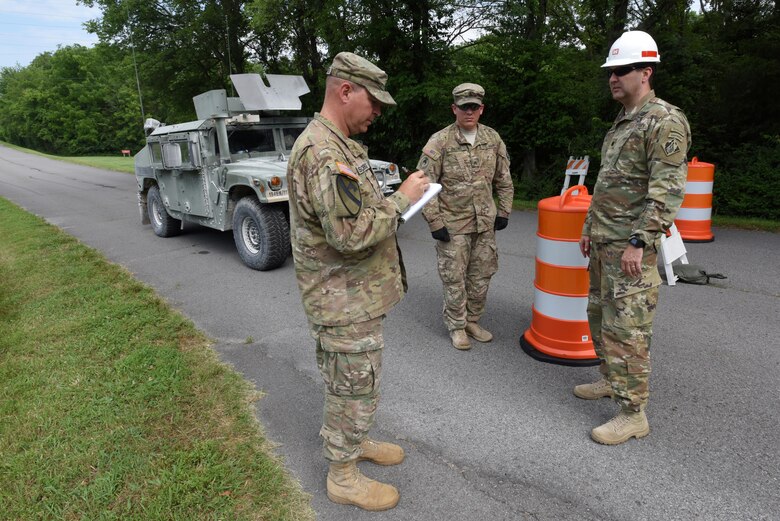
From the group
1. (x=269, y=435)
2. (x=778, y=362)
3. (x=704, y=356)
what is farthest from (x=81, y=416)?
(x=778, y=362)

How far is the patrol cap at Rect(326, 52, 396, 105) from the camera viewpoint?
6.08 feet

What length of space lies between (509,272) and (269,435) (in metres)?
3.70

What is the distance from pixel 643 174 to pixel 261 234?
4.50m

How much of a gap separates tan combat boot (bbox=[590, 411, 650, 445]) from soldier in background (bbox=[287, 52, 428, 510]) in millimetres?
1168

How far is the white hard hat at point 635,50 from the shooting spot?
93.6 inches

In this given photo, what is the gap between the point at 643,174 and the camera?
2.48 m

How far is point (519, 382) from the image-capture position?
3283 millimetres

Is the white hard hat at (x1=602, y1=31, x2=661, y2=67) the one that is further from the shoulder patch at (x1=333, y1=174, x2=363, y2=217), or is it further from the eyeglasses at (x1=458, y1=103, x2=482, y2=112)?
the shoulder patch at (x1=333, y1=174, x2=363, y2=217)

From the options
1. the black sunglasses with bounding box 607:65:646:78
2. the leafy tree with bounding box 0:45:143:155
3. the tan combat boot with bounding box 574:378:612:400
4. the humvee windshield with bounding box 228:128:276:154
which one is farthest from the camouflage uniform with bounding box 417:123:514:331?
the leafy tree with bounding box 0:45:143:155

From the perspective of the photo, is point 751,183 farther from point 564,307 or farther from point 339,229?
point 339,229

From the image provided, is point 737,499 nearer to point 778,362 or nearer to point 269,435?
point 778,362

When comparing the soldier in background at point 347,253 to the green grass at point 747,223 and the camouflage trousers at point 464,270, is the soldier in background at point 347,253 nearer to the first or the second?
the camouflage trousers at point 464,270

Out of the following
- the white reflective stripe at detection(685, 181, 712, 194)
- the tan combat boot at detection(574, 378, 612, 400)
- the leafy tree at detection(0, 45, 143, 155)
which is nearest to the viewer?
the tan combat boot at detection(574, 378, 612, 400)

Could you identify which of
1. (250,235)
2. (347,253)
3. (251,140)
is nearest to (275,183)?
(250,235)
